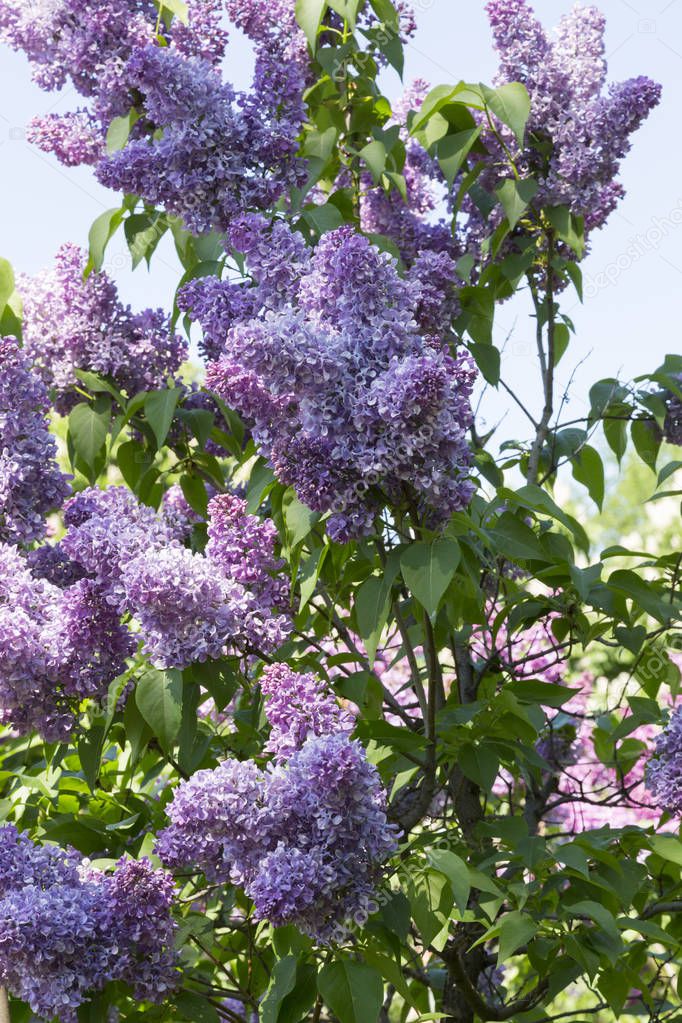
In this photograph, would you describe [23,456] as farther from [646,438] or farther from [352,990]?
[646,438]

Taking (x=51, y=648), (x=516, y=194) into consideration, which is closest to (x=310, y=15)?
(x=516, y=194)

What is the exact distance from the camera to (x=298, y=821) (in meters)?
1.70

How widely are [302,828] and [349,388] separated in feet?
2.03

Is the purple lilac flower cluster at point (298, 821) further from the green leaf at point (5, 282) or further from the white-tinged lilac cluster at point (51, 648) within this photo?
the green leaf at point (5, 282)

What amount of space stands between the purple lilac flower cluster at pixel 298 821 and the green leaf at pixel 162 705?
195mm

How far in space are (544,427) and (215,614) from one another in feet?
4.05

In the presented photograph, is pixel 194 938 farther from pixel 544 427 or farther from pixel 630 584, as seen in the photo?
pixel 544 427

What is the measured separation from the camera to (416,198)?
3.03 m

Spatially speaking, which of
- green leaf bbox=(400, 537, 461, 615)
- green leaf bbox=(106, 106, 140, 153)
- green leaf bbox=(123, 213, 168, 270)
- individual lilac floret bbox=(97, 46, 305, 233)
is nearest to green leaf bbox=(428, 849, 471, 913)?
green leaf bbox=(400, 537, 461, 615)

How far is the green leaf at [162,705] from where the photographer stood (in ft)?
6.51

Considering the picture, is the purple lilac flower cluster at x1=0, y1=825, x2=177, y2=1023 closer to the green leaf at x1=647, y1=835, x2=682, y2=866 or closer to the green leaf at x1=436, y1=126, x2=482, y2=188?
the green leaf at x1=647, y1=835, x2=682, y2=866

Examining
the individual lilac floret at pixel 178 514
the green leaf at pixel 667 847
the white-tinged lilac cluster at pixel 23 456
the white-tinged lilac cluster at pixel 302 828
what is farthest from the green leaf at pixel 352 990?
the white-tinged lilac cluster at pixel 23 456

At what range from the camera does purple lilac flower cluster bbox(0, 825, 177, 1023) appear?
1.81m

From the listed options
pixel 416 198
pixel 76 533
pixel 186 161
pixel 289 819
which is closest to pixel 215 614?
pixel 76 533
